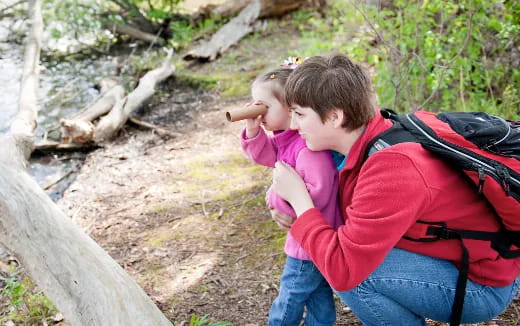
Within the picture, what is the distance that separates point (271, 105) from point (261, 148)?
230 mm

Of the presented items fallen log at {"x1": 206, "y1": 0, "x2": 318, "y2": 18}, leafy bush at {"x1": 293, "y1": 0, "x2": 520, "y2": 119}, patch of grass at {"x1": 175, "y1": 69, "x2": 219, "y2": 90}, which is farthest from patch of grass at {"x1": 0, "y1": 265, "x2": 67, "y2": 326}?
fallen log at {"x1": 206, "y1": 0, "x2": 318, "y2": 18}

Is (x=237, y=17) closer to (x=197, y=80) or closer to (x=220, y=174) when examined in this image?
(x=197, y=80)

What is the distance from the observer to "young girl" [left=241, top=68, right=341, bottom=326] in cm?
198

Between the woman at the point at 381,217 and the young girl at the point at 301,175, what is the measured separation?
0.24ft

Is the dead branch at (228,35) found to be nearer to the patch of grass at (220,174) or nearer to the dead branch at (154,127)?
the dead branch at (154,127)

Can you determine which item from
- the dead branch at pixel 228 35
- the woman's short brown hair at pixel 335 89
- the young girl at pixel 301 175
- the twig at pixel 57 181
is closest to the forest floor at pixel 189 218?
the twig at pixel 57 181

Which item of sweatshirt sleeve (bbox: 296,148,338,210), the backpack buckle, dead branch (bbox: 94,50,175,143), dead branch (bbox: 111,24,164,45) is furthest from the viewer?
dead branch (bbox: 111,24,164,45)

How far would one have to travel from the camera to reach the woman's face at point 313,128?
1818 millimetres

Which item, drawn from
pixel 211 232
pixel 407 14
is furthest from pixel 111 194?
pixel 407 14

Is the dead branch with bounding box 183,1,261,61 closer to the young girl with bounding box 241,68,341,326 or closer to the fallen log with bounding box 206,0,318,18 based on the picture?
the fallen log with bounding box 206,0,318,18

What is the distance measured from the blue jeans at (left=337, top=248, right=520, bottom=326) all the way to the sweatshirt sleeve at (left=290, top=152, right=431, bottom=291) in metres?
0.18

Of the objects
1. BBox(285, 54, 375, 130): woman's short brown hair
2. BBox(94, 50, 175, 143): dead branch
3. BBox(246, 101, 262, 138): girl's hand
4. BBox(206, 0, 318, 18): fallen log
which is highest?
BBox(285, 54, 375, 130): woman's short brown hair

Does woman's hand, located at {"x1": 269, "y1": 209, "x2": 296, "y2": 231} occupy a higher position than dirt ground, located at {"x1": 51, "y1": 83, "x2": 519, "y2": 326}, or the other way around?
woman's hand, located at {"x1": 269, "y1": 209, "x2": 296, "y2": 231}

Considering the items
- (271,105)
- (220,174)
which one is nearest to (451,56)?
(220,174)
